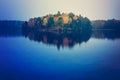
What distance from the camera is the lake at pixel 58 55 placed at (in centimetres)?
227

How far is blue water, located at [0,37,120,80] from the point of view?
2266mm

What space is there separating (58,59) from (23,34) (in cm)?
41

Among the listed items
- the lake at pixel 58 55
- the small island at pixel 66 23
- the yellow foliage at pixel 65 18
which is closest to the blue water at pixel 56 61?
the lake at pixel 58 55

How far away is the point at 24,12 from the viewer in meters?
2.36

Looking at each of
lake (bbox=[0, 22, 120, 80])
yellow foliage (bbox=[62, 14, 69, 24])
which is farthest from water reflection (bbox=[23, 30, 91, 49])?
yellow foliage (bbox=[62, 14, 69, 24])

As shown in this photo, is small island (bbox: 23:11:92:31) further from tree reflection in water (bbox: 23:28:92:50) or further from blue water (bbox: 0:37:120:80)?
blue water (bbox: 0:37:120:80)

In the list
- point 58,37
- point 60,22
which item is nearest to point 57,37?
point 58,37

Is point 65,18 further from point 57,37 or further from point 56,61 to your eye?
point 56,61

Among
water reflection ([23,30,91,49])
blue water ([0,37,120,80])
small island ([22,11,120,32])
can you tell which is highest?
small island ([22,11,120,32])

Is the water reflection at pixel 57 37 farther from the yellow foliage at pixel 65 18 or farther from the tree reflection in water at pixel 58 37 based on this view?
the yellow foliage at pixel 65 18

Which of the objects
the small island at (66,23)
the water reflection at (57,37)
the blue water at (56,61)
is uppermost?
the small island at (66,23)

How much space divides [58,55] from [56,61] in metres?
0.06

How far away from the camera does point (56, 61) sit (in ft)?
7.49

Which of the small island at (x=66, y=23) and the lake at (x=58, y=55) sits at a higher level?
the small island at (x=66, y=23)
